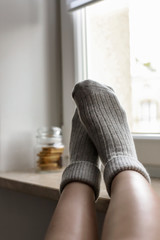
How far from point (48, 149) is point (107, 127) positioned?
0.66 feet

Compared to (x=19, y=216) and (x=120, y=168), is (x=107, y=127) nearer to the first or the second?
(x=120, y=168)

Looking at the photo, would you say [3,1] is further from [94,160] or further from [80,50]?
[94,160]

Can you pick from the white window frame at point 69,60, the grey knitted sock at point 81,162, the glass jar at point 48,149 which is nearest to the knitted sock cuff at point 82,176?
the grey knitted sock at point 81,162

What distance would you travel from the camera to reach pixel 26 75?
3.26 feet

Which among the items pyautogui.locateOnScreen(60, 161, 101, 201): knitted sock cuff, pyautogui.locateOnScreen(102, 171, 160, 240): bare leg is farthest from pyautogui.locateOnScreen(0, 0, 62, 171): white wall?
pyautogui.locateOnScreen(102, 171, 160, 240): bare leg

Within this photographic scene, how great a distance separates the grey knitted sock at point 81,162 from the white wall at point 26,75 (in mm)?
146

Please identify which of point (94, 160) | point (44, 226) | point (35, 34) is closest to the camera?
point (94, 160)

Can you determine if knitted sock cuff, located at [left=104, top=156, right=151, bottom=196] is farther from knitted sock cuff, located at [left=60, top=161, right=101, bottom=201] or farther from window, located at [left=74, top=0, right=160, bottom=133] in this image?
window, located at [left=74, top=0, right=160, bottom=133]

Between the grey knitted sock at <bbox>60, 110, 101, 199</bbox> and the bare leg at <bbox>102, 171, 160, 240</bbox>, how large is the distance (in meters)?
0.07

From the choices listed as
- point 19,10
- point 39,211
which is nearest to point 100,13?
point 19,10

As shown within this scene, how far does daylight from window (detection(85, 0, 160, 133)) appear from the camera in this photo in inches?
36.3

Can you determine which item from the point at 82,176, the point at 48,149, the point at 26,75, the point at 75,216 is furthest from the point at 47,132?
the point at 75,216

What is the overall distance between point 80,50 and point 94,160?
0.40m

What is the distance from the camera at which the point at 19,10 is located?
3.20 feet
